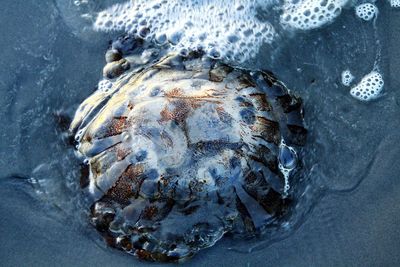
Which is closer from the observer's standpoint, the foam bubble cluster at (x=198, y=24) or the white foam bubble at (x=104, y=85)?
the white foam bubble at (x=104, y=85)

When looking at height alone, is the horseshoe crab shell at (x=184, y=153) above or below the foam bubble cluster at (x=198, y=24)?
below

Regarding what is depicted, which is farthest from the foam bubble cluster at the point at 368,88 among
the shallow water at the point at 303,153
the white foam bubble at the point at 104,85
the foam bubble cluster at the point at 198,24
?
the white foam bubble at the point at 104,85

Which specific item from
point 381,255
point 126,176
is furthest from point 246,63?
point 381,255

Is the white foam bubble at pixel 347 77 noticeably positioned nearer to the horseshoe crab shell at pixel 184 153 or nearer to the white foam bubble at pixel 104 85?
the horseshoe crab shell at pixel 184 153

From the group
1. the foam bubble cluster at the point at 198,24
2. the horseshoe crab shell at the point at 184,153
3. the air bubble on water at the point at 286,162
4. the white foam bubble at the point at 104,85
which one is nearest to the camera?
the horseshoe crab shell at the point at 184,153

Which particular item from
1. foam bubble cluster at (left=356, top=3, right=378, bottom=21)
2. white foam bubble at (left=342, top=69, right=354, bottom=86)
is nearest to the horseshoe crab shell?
white foam bubble at (left=342, top=69, right=354, bottom=86)

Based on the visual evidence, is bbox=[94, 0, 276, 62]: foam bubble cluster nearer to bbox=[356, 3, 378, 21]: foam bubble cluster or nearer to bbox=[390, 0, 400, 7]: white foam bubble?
bbox=[356, 3, 378, 21]: foam bubble cluster
